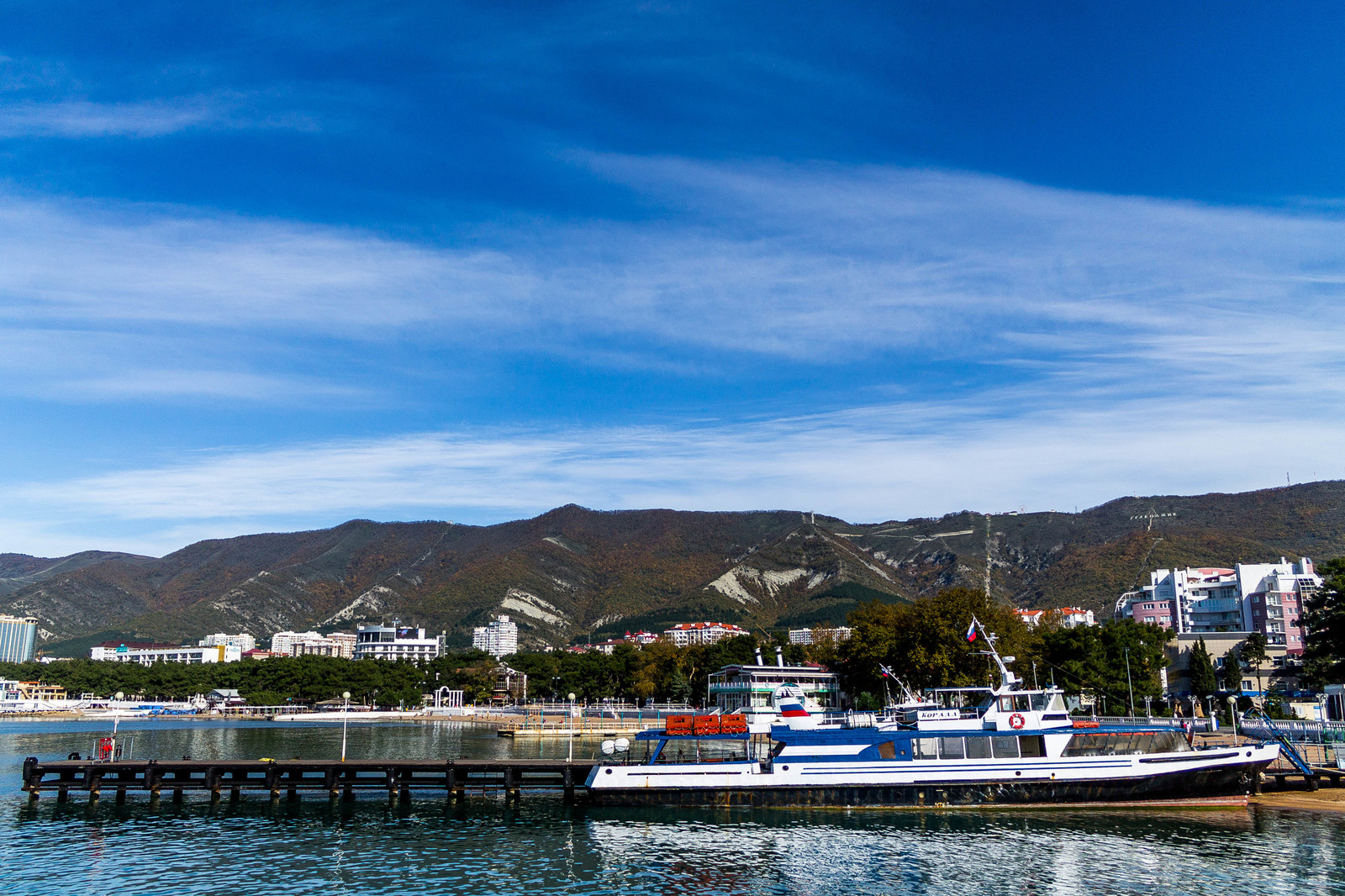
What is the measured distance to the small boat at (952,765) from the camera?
144 ft

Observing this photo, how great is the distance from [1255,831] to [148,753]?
264 ft

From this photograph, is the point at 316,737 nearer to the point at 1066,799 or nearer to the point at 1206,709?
the point at 1066,799

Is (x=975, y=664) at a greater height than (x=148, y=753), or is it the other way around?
(x=975, y=664)

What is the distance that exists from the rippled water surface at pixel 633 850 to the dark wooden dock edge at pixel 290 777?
104 cm

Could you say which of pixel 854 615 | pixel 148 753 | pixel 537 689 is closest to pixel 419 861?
pixel 148 753

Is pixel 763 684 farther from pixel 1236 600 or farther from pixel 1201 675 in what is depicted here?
pixel 1236 600

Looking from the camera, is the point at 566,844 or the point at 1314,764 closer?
the point at 566,844

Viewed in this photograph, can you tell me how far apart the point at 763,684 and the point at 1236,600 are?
267 feet

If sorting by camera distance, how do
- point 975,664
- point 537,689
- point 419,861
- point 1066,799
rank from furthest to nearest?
1. point 537,689
2. point 975,664
3. point 1066,799
4. point 419,861

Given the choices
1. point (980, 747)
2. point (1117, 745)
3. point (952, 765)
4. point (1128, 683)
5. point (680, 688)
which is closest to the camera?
point (952, 765)

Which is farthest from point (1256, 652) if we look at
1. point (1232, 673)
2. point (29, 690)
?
point (29, 690)

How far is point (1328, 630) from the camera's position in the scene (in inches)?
2719

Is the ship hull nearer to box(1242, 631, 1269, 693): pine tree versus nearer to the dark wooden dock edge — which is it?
the dark wooden dock edge

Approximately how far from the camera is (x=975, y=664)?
88188 millimetres
